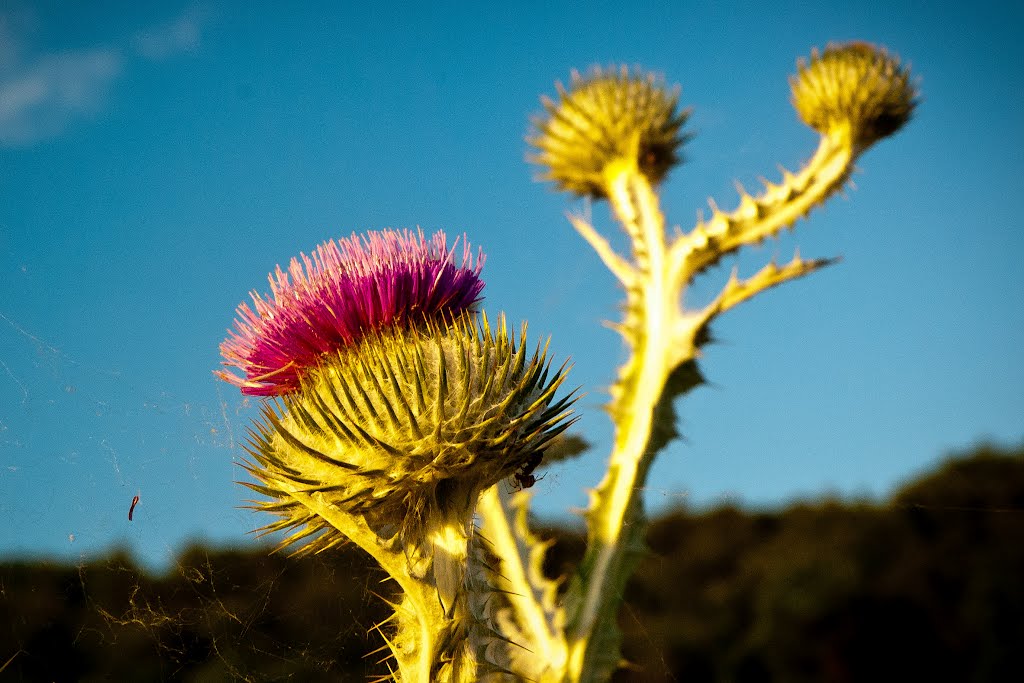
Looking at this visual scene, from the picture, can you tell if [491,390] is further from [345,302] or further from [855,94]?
[855,94]

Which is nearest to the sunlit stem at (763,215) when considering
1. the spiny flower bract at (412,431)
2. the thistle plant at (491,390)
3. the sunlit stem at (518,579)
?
the thistle plant at (491,390)

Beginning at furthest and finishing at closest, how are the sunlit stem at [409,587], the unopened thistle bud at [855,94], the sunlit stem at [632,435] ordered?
the unopened thistle bud at [855,94], the sunlit stem at [632,435], the sunlit stem at [409,587]

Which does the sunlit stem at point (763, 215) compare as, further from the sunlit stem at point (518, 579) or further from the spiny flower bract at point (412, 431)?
the sunlit stem at point (518, 579)

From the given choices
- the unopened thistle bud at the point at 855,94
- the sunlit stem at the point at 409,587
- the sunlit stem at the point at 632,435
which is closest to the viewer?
the sunlit stem at the point at 409,587

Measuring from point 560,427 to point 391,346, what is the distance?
579mm

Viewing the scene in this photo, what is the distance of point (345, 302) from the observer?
2.79 metres

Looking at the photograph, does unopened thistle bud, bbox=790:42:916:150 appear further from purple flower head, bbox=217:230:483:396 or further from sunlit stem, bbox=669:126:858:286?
purple flower head, bbox=217:230:483:396

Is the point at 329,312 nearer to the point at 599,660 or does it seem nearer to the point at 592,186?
the point at 592,186

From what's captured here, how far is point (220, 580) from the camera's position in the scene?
8320 millimetres

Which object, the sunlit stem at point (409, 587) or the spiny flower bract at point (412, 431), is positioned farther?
the spiny flower bract at point (412, 431)

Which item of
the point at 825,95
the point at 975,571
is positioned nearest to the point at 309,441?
the point at 825,95

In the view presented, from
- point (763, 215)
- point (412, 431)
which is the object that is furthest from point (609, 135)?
point (412, 431)

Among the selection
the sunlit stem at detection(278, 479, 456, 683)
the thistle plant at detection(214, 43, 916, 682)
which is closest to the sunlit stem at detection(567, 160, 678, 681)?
the thistle plant at detection(214, 43, 916, 682)

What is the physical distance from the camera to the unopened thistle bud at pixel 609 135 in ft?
9.52
